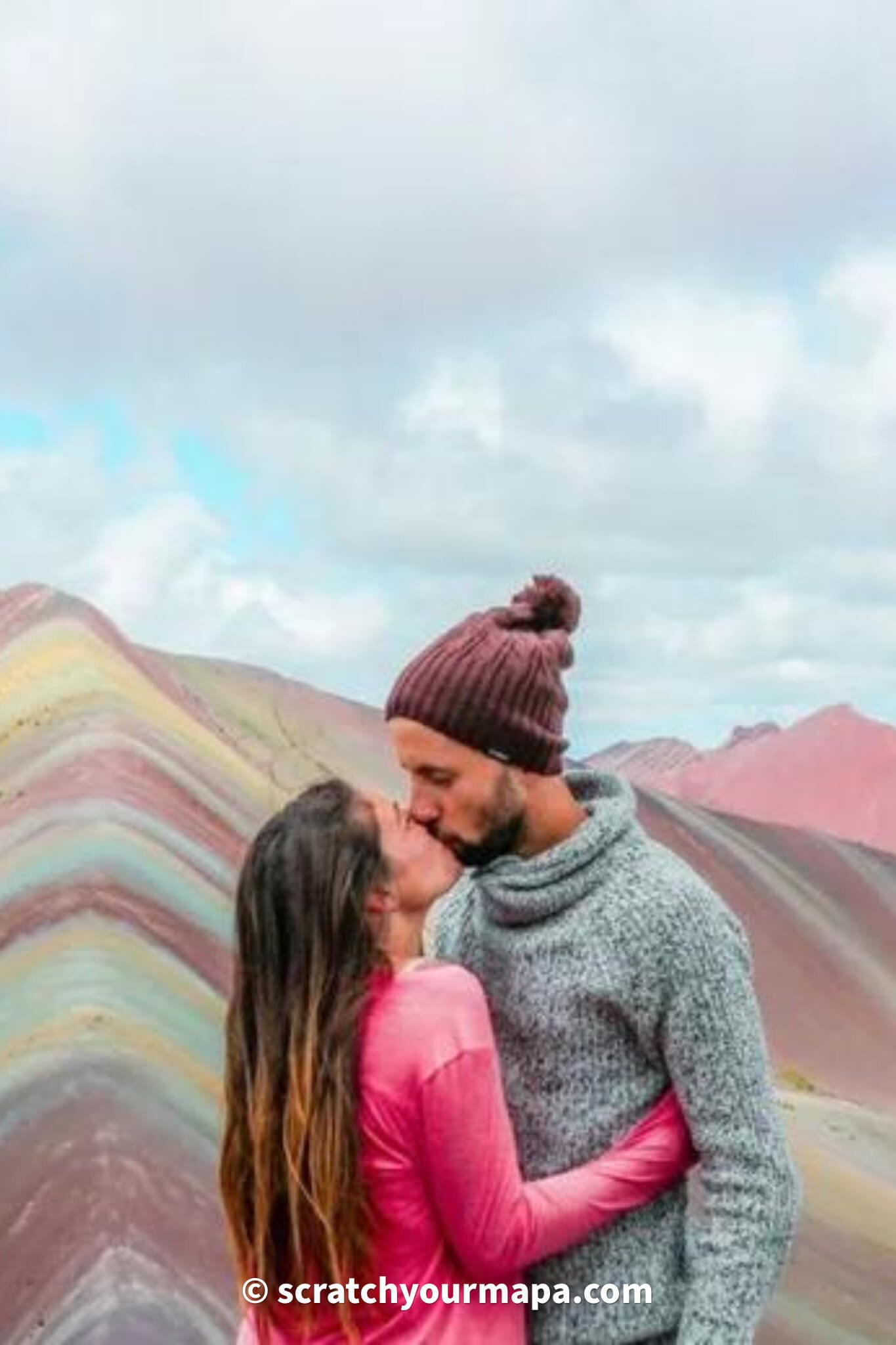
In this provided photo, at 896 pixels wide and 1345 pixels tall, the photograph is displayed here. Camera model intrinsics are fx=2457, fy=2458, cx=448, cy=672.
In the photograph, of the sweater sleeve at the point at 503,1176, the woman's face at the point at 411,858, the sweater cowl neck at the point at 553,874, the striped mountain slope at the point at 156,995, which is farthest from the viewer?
the striped mountain slope at the point at 156,995

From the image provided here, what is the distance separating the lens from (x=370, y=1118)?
2.55 meters

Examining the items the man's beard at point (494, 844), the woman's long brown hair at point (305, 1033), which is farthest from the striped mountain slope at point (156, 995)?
the man's beard at point (494, 844)

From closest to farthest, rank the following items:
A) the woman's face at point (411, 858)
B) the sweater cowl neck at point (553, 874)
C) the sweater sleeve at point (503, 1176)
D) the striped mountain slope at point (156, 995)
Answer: the sweater sleeve at point (503, 1176), the woman's face at point (411, 858), the sweater cowl neck at point (553, 874), the striped mountain slope at point (156, 995)

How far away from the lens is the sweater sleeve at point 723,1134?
2.63m

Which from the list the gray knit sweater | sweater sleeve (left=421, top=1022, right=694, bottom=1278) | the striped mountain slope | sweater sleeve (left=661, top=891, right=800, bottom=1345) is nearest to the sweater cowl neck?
the gray knit sweater

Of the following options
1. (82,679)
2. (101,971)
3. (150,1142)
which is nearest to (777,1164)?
(150,1142)

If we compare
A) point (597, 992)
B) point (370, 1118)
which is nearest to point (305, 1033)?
point (370, 1118)

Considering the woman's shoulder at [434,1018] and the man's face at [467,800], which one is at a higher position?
the man's face at [467,800]

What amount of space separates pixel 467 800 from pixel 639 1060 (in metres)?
0.34

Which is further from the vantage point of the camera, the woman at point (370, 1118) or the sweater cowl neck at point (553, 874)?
the sweater cowl neck at point (553, 874)

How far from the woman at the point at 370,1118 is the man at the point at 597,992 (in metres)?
0.06

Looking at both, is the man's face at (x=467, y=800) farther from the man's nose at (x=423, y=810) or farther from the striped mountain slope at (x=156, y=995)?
the striped mountain slope at (x=156, y=995)

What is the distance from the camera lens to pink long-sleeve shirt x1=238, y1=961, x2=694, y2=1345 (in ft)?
8.27

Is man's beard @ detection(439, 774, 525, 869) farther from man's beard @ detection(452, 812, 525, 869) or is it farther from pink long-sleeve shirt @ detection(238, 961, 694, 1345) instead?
pink long-sleeve shirt @ detection(238, 961, 694, 1345)
